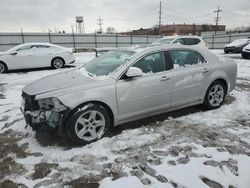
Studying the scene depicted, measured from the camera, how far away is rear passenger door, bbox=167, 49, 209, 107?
480cm

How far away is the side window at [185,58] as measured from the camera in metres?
4.86

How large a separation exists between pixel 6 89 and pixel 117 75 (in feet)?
17.7

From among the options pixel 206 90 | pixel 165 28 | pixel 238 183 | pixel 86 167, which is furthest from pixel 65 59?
pixel 165 28

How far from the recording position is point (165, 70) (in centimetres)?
468

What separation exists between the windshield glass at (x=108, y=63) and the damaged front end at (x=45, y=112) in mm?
1008

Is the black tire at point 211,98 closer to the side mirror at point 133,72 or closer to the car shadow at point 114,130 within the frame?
the car shadow at point 114,130

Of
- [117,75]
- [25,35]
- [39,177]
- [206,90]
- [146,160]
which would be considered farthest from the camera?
[25,35]

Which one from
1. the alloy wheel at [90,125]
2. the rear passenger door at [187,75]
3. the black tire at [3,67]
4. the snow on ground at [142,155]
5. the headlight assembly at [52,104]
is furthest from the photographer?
the black tire at [3,67]

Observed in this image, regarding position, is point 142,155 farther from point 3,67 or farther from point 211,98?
point 3,67

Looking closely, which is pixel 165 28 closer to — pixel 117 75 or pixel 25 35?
pixel 25 35

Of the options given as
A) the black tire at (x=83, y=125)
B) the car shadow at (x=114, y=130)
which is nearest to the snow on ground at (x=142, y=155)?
the car shadow at (x=114, y=130)

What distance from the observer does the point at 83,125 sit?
3.92m

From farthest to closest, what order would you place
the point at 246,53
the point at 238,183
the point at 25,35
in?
the point at 25,35, the point at 246,53, the point at 238,183

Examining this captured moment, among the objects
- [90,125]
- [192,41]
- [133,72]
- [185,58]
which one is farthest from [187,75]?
[192,41]
